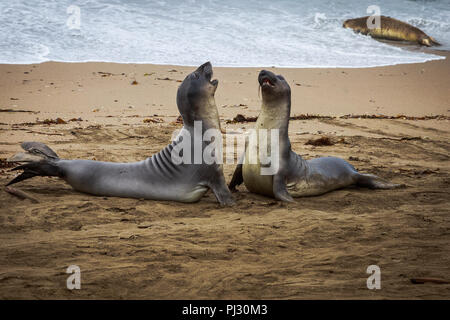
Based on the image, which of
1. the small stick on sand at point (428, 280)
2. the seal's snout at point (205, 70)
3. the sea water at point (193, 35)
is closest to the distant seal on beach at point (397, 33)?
the sea water at point (193, 35)

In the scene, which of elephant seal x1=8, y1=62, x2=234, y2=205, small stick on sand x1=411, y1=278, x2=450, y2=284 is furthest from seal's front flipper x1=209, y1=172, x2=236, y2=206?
small stick on sand x1=411, y1=278, x2=450, y2=284

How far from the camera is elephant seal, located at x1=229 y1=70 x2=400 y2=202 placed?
15.0 feet

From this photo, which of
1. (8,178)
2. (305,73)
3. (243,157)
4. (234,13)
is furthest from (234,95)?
(234,13)

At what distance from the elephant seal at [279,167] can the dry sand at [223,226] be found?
13 centimetres

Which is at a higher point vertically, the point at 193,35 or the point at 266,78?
the point at 193,35

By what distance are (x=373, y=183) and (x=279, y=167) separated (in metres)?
1.04

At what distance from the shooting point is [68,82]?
9102 mm

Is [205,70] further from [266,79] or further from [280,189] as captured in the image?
[280,189]

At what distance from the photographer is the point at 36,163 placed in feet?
14.4

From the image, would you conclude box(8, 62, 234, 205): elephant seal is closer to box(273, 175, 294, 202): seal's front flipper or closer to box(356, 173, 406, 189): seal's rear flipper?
box(273, 175, 294, 202): seal's front flipper

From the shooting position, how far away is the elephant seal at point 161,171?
172 inches

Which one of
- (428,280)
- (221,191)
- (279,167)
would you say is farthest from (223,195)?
(428,280)

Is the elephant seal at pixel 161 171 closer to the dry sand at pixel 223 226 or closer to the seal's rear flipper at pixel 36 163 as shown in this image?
the seal's rear flipper at pixel 36 163
